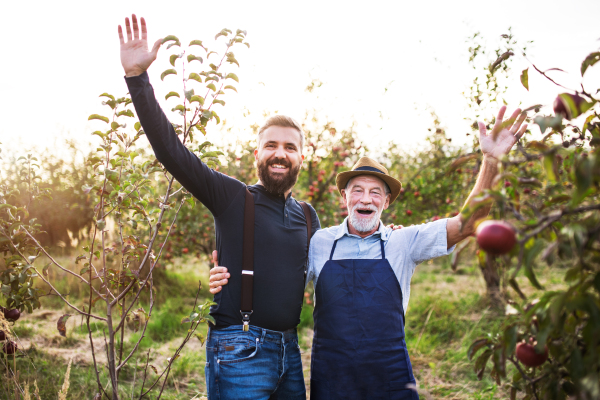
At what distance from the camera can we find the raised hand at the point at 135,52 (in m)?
1.67

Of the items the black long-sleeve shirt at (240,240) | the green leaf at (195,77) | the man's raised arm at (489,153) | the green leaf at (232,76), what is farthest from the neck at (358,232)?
the green leaf at (195,77)

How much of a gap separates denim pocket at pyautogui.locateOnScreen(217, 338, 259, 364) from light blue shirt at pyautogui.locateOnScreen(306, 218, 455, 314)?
473mm

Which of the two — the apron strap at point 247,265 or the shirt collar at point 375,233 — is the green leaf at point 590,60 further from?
the apron strap at point 247,265

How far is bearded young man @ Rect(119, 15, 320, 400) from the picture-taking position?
5.67 ft

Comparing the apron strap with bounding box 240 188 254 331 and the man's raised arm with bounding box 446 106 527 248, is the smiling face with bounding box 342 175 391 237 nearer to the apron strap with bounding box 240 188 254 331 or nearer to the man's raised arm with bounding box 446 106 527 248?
the man's raised arm with bounding box 446 106 527 248

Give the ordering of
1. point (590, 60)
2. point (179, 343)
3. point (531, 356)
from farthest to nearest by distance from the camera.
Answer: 1. point (179, 343)
2. point (531, 356)
3. point (590, 60)

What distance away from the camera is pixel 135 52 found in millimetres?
1690

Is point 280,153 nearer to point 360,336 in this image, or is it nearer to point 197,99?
point 197,99

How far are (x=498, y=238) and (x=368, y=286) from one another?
1.23m

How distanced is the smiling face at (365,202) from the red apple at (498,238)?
4.35 feet

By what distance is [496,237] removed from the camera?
0.81m

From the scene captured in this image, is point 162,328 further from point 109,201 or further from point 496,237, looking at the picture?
point 496,237

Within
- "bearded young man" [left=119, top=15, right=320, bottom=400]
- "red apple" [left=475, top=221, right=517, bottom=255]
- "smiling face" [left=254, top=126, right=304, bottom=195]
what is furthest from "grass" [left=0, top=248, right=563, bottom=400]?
"red apple" [left=475, top=221, right=517, bottom=255]

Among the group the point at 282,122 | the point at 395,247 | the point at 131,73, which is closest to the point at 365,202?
the point at 395,247
